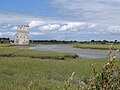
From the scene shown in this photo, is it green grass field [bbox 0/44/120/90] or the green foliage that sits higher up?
the green foliage

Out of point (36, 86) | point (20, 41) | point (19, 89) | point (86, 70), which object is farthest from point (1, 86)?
point (20, 41)

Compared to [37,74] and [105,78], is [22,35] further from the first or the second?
[105,78]

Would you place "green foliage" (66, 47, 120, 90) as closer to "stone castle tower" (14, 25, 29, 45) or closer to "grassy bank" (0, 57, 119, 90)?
"grassy bank" (0, 57, 119, 90)

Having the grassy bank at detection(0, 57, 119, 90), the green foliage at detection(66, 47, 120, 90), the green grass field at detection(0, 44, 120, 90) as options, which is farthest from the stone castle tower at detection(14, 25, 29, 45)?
the green foliage at detection(66, 47, 120, 90)

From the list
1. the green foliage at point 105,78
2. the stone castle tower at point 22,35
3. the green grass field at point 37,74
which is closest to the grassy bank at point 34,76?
the green grass field at point 37,74

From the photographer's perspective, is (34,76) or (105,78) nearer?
(105,78)

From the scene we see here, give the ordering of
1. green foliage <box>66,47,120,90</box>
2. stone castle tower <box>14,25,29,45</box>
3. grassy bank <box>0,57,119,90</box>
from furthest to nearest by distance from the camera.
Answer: stone castle tower <box>14,25,29,45</box>, grassy bank <box>0,57,119,90</box>, green foliage <box>66,47,120,90</box>

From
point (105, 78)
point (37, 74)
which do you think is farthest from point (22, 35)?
point (105, 78)

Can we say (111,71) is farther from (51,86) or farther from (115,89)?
(51,86)

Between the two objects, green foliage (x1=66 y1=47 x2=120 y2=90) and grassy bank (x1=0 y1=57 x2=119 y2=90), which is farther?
grassy bank (x1=0 y1=57 x2=119 y2=90)

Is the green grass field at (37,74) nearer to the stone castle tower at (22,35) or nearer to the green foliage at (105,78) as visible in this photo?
the green foliage at (105,78)

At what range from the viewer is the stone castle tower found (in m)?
185

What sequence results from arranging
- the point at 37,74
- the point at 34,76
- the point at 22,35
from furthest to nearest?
the point at 22,35
the point at 37,74
the point at 34,76

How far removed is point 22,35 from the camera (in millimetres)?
190375
